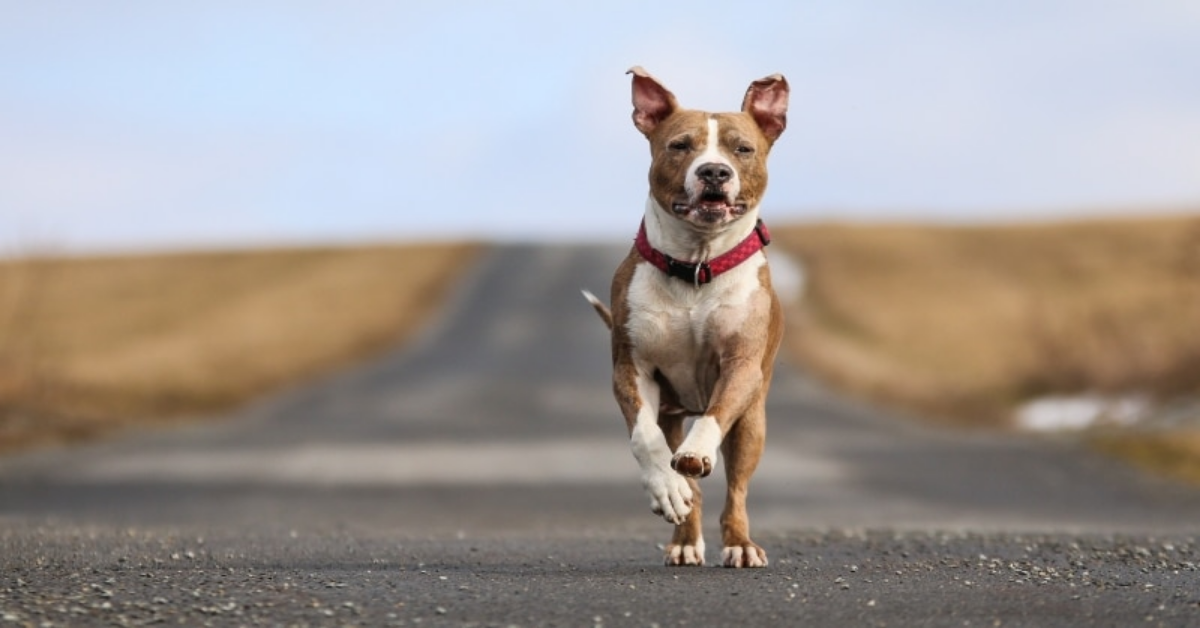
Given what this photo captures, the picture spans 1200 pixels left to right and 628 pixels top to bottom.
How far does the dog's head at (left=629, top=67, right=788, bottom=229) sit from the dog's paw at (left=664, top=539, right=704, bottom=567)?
2.06 meters

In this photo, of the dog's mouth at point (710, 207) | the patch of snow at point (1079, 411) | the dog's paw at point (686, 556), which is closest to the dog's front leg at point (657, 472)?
the dog's paw at point (686, 556)

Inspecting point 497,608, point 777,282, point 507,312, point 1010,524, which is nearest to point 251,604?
point 497,608

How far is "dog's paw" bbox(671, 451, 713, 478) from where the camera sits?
977 cm

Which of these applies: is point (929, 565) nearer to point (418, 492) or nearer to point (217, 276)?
point (418, 492)

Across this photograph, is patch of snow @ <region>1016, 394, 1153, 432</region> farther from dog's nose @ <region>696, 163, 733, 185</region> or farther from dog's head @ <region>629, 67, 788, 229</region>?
dog's nose @ <region>696, 163, 733, 185</region>

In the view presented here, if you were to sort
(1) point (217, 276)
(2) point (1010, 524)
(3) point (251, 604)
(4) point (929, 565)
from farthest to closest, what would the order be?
(1) point (217, 276) → (2) point (1010, 524) → (4) point (929, 565) → (3) point (251, 604)

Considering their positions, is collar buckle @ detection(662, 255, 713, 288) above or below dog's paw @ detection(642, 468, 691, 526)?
above

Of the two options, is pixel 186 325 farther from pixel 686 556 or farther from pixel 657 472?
pixel 657 472

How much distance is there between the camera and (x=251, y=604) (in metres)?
9.12

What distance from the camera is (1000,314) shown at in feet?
213

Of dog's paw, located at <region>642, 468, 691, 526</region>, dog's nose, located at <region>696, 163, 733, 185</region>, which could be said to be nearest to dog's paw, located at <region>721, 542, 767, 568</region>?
dog's paw, located at <region>642, 468, 691, 526</region>

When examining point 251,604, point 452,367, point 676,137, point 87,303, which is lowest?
point 251,604

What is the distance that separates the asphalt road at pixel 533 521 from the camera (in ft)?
30.6

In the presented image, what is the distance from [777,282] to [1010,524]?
52.0 metres
